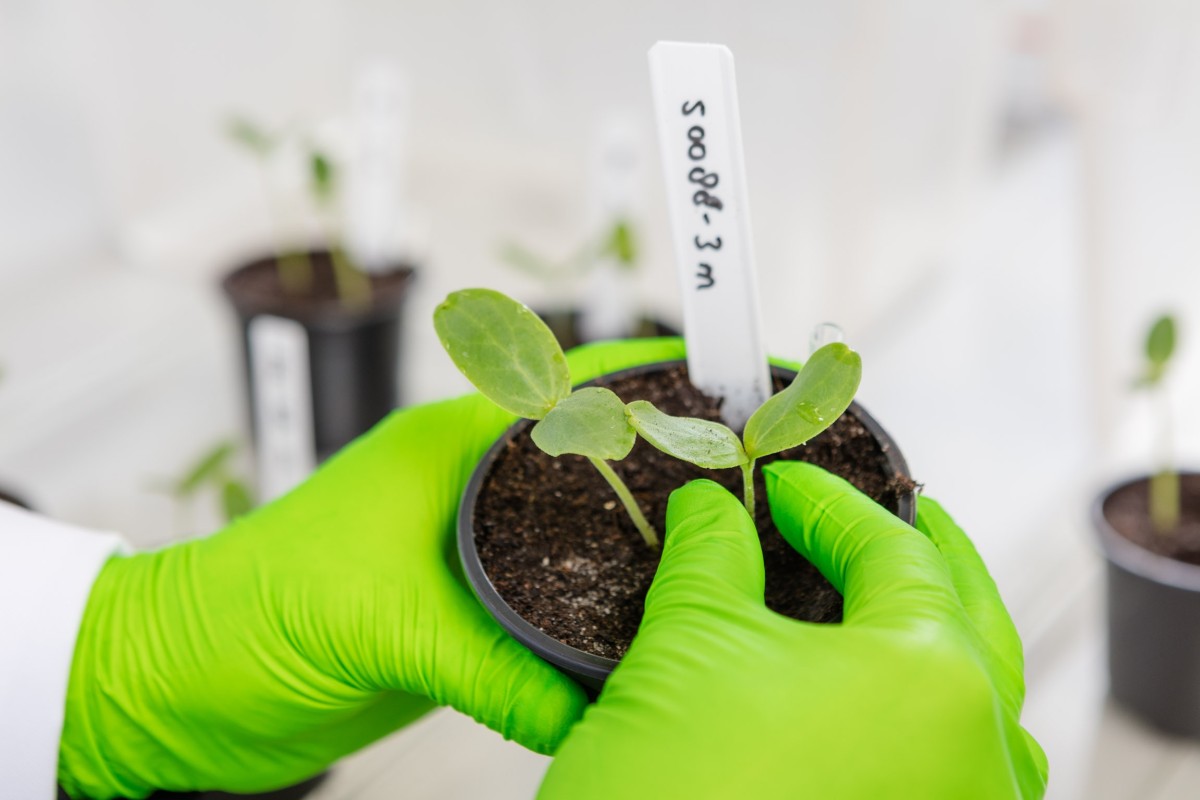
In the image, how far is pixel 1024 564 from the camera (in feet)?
2.89

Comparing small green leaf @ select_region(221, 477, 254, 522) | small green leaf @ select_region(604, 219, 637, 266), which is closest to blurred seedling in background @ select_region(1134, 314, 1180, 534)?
small green leaf @ select_region(604, 219, 637, 266)

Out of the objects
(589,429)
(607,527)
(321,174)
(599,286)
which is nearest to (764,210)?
(599,286)

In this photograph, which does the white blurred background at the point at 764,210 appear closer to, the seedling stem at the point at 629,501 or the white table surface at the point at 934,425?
the white table surface at the point at 934,425

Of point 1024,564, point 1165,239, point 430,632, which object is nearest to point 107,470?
point 430,632

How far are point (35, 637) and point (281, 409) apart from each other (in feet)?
1.27

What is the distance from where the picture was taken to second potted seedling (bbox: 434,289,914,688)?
0.42 meters

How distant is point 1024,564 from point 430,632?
1.79 ft

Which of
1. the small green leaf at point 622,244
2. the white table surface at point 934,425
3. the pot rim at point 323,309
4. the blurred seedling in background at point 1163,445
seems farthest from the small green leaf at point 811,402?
the pot rim at point 323,309

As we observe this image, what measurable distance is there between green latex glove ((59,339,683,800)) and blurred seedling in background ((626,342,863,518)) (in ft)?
0.55

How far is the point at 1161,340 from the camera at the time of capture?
2.48ft

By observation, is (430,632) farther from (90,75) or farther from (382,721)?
(90,75)

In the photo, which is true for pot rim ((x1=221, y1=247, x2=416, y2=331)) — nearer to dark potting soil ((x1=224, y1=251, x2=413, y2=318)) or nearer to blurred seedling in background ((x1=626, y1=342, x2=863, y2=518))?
dark potting soil ((x1=224, y1=251, x2=413, y2=318))

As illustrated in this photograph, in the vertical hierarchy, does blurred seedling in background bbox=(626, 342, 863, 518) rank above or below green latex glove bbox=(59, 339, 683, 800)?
above

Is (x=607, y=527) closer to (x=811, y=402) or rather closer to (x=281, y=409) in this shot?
(x=811, y=402)
